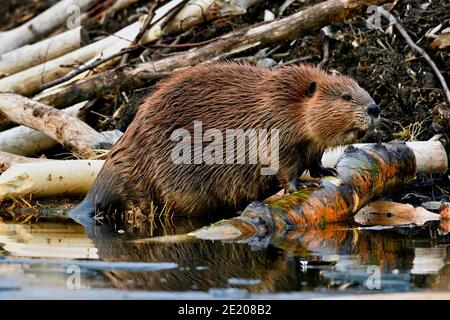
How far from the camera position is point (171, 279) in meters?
4.27

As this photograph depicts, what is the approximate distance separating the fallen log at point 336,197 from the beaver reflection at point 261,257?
0.33 ft

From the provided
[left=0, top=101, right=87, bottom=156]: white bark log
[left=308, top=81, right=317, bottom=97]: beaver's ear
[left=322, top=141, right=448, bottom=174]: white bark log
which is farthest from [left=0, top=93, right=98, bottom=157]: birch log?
[left=308, top=81, right=317, bottom=97]: beaver's ear

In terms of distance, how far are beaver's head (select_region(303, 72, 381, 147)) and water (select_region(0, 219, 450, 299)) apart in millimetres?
658

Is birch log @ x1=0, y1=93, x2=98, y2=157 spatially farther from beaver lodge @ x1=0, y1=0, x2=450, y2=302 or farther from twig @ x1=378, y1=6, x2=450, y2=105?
twig @ x1=378, y1=6, x2=450, y2=105

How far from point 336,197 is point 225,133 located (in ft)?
2.92

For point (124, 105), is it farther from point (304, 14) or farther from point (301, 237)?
point (301, 237)

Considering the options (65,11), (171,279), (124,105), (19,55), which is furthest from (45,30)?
(171,279)

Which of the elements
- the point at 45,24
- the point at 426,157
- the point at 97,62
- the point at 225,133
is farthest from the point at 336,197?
the point at 45,24

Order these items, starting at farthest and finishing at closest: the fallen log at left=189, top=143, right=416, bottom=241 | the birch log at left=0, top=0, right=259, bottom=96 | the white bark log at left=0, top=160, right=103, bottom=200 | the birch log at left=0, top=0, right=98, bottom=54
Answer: the birch log at left=0, top=0, right=98, bottom=54 → the birch log at left=0, top=0, right=259, bottom=96 → the white bark log at left=0, top=160, right=103, bottom=200 → the fallen log at left=189, top=143, right=416, bottom=241

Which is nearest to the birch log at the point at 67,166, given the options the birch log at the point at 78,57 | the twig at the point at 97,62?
the twig at the point at 97,62

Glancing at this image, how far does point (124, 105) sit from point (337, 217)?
3088 millimetres

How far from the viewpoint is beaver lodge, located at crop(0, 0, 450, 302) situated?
450 centimetres

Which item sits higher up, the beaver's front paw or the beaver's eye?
the beaver's eye

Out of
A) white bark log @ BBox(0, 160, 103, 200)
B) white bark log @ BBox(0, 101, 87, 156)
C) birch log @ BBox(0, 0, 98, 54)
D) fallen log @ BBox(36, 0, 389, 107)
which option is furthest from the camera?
birch log @ BBox(0, 0, 98, 54)
